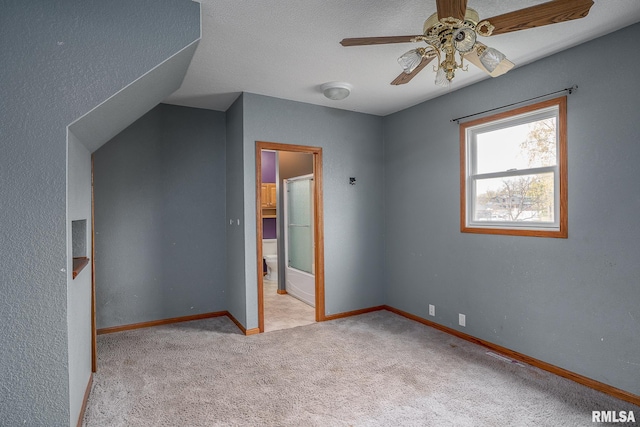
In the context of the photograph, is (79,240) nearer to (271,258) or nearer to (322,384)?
(322,384)

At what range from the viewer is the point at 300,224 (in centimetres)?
509

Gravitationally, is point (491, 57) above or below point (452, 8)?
below

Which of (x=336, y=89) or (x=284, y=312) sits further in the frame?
(x=284, y=312)

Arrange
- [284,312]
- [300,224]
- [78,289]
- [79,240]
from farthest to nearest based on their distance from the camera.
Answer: [300,224], [284,312], [79,240], [78,289]

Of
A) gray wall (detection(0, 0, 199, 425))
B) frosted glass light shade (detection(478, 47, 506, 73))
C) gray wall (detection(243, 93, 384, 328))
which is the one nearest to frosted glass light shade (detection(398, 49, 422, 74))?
frosted glass light shade (detection(478, 47, 506, 73))

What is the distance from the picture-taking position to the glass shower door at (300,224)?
4.83m

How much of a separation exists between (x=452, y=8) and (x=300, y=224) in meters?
3.75

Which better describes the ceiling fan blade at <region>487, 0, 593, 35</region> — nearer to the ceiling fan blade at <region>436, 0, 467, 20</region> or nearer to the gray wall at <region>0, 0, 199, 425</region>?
the ceiling fan blade at <region>436, 0, 467, 20</region>

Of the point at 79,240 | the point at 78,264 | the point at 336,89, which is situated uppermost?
the point at 336,89

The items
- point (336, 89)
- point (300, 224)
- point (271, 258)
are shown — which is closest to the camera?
point (336, 89)

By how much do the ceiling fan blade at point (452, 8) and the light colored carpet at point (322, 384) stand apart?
7.32 ft

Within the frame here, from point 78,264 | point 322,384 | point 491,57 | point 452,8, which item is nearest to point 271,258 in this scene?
point 322,384

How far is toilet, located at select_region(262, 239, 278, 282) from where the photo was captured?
19.7 ft

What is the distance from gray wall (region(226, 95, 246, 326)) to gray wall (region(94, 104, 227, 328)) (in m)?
0.17
